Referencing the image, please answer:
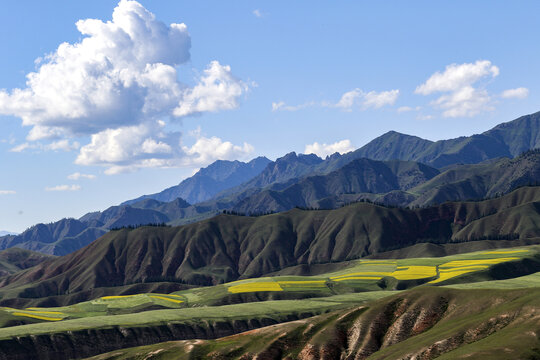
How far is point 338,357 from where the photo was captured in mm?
119625

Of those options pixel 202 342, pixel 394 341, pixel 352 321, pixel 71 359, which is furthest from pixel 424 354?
pixel 71 359

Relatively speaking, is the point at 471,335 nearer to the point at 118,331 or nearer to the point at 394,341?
the point at 394,341

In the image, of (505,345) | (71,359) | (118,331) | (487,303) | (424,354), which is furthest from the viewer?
(118,331)

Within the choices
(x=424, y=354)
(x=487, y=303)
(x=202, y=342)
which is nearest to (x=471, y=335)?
(x=424, y=354)

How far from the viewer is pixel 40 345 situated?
180 meters

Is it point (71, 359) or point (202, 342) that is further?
point (71, 359)

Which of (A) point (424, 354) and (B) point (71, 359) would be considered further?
(B) point (71, 359)

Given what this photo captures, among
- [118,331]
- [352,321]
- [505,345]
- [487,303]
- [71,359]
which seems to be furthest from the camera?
[118,331]

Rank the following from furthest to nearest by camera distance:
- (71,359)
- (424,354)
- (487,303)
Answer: (71,359), (487,303), (424,354)

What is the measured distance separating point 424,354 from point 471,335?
32.0ft

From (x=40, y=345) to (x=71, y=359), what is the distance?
37.3ft

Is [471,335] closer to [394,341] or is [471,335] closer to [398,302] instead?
[394,341]

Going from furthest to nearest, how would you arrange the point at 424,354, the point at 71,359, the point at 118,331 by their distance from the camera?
the point at 118,331 < the point at 71,359 < the point at 424,354

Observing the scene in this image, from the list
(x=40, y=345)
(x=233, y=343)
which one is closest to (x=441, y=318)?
(x=233, y=343)
